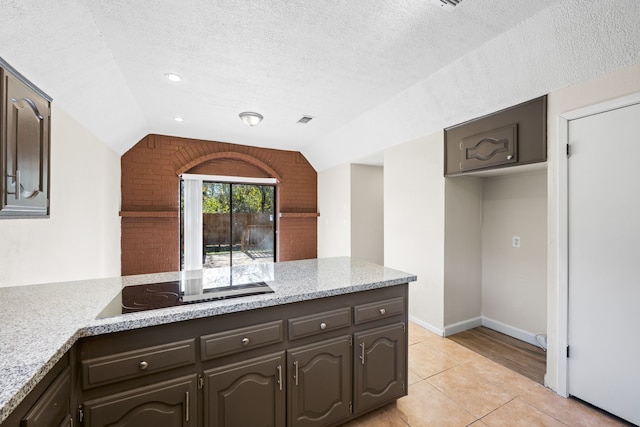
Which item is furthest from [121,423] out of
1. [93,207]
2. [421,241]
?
[421,241]

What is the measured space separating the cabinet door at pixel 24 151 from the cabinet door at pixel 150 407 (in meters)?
0.95

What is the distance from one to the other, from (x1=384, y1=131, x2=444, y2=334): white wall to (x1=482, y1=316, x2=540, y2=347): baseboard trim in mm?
703

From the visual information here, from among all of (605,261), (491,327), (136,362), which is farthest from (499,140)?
(136,362)

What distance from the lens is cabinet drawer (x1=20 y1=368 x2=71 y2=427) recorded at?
86 centimetres

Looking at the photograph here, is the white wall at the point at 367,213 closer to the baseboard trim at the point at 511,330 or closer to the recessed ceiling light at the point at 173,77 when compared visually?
the baseboard trim at the point at 511,330

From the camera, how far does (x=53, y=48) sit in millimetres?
1727

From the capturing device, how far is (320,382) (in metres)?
1.60

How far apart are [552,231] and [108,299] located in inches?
116

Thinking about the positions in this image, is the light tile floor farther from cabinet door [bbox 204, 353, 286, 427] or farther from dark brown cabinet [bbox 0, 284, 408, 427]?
cabinet door [bbox 204, 353, 286, 427]

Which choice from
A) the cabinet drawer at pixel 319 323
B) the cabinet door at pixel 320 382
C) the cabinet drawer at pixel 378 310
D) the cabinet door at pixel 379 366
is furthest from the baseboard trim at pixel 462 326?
the cabinet drawer at pixel 319 323

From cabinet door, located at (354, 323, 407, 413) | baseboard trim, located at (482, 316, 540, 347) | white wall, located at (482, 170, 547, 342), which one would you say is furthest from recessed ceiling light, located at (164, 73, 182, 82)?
baseboard trim, located at (482, 316, 540, 347)

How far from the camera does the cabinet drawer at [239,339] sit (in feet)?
4.35

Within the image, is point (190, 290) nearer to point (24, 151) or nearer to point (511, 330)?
point (24, 151)

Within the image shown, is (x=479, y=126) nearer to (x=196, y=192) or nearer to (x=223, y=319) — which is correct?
(x=223, y=319)
